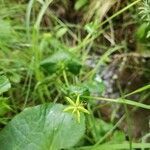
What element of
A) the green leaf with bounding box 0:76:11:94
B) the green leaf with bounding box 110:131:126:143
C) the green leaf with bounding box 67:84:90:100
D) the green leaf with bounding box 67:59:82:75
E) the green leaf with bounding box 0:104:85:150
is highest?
the green leaf with bounding box 0:76:11:94

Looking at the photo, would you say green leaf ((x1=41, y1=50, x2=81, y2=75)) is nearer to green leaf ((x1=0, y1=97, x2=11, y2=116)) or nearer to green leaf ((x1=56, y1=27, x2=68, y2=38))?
green leaf ((x1=0, y1=97, x2=11, y2=116))

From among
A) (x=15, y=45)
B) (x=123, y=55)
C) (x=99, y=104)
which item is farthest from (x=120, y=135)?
(x=15, y=45)

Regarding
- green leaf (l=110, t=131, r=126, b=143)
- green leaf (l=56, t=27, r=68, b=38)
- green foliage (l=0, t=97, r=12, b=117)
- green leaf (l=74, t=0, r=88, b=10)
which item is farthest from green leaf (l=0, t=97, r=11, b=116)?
green leaf (l=74, t=0, r=88, b=10)

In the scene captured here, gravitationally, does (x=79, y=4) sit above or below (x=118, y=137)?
above

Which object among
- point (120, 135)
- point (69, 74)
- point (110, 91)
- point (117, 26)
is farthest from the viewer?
point (117, 26)

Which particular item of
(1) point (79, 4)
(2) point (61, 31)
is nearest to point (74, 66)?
(2) point (61, 31)

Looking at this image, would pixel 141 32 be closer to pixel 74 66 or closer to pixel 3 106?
pixel 74 66

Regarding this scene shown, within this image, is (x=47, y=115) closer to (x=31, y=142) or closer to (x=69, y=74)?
(x=31, y=142)

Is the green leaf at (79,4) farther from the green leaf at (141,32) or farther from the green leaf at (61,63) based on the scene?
the green leaf at (61,63)
